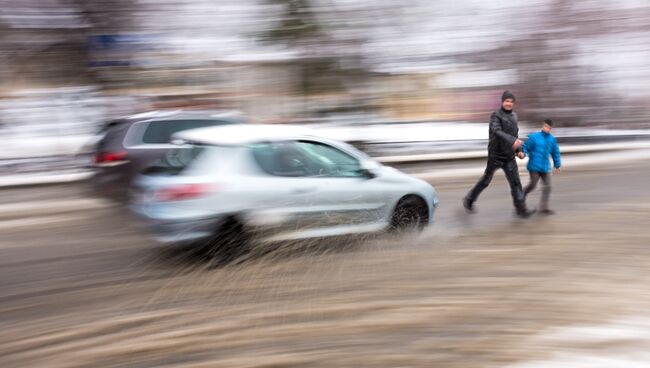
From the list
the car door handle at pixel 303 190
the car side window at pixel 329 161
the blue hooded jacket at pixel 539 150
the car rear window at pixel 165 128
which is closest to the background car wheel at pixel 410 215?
the car side window at pixel 329 161

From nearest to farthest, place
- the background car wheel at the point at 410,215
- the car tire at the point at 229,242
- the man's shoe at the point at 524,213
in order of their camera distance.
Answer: the car tire at the point at 229,242
the background car wheel at the point at 410,215
the man's shoe at the point at 524,213

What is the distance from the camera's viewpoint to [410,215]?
304 inches

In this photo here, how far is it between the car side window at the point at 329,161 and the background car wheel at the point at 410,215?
2.23ft

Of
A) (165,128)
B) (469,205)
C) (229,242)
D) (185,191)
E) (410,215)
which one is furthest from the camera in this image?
(165,128)

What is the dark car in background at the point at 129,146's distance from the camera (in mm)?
9891

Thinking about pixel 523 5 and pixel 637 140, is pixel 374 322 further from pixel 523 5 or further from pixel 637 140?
pixel 523 5

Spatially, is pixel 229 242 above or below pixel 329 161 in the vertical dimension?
below

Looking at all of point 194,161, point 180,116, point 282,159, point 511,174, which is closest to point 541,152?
point 511,174

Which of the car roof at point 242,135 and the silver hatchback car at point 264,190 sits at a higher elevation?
the car roof at point 242,135

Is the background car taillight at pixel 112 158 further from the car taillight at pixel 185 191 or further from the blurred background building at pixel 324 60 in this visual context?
the blurred background building at pixel 324 60

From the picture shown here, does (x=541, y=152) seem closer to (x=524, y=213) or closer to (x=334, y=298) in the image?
(x=524, y=213)

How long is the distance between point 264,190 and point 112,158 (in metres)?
4.34

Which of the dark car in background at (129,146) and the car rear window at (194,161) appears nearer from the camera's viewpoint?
the car rear window at (194,161)

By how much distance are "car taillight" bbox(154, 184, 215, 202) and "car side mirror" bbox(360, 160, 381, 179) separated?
71.1 inches
